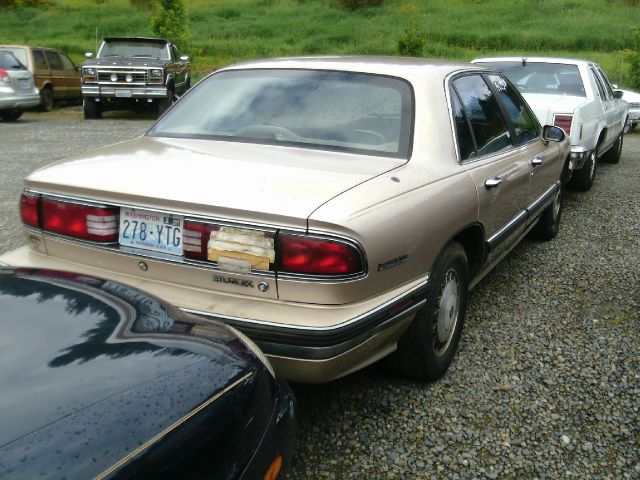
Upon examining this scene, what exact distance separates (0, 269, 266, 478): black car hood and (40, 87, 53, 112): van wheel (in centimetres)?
1570

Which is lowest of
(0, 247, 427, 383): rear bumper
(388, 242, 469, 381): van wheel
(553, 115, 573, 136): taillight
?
(388, 242, 469, 381): van wheel

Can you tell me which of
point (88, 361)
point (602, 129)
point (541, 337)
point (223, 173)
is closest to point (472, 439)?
point (541, 337)

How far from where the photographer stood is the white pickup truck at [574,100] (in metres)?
6.57

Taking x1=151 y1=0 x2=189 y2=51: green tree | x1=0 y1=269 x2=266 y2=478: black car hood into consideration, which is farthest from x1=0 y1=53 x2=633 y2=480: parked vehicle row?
x1=151 y1=0 x2=189 y2=51: green tree

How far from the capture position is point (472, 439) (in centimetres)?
269

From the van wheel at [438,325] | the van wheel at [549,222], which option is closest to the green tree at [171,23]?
the van wheel at [549,222]

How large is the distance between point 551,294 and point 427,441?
81.1 inches

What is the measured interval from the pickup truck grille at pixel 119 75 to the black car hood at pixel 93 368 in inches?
510

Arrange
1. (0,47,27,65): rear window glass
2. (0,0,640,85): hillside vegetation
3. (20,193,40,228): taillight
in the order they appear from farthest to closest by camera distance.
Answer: (0,0,640,85): hillside vegetation < (0,47,27,65): rear window glass < (20,193,40,228): taillight

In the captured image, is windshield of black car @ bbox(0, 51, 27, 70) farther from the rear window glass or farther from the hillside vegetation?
the hillside vegetation

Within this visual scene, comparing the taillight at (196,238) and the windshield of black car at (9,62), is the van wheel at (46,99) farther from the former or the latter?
the taillight at (196,238)

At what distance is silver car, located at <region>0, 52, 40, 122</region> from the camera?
43.4ft

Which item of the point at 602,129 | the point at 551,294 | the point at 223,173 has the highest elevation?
the point at 223,173

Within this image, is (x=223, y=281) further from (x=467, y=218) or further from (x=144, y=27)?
(x=144, y=27)
